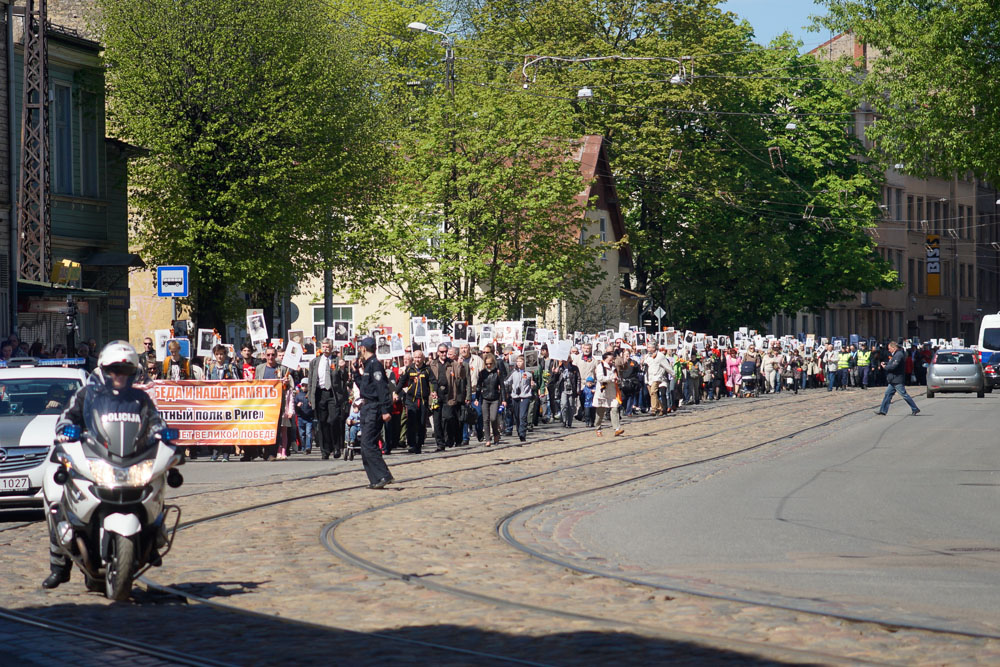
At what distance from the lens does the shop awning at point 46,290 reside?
30.2 meters

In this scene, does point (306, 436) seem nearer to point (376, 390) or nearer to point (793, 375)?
point (376, 390)

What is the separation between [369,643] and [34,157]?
26998 mm

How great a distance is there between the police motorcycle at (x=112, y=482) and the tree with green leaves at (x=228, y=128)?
2825 cm

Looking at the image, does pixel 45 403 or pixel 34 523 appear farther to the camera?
pixel 45 403

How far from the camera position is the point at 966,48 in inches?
1174

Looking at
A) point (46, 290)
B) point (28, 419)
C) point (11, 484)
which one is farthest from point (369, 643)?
point (46, 290)

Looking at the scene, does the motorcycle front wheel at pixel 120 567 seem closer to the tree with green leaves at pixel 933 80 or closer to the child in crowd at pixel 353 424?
the child in crowd at pixel 353 424

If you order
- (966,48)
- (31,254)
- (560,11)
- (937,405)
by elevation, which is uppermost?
(560,11)

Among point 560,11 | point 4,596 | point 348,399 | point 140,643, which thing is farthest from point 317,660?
point 560,11

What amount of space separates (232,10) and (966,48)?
17459 mm

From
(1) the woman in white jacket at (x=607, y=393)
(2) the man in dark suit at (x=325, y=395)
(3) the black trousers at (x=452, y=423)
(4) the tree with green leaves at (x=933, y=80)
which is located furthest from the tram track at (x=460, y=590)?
(4) the tree with green leaves at (x=933, y=80)

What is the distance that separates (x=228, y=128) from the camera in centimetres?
3872

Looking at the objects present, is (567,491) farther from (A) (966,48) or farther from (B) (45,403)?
(A) (966,48)

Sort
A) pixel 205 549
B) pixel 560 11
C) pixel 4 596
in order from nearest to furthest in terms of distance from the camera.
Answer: pixel 4 596, pixel 205 549, pixel 560 11
